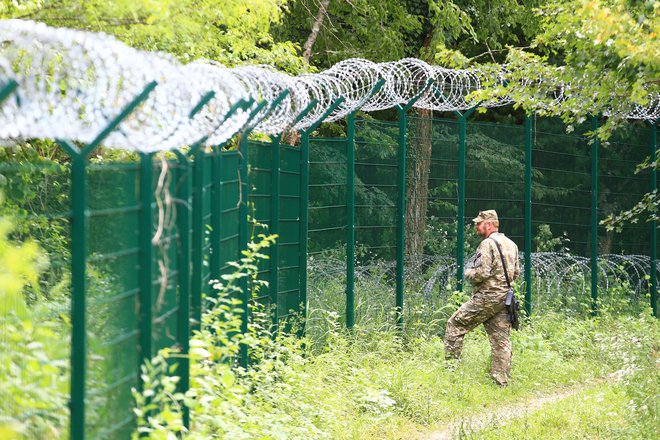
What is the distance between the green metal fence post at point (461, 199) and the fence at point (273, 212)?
0.02m

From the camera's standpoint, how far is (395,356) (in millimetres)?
11250

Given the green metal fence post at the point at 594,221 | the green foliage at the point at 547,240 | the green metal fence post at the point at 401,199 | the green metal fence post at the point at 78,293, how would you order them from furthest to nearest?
the green foliage at the point at 547,240 → the green metal fence post at the point at 594,221 → the green metal fence post at the point at 401,199 → the green metal fence post at the point at 78,293

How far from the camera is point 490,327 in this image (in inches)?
439

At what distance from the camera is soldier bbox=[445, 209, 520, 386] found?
11.0 metres

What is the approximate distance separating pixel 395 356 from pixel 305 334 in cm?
119

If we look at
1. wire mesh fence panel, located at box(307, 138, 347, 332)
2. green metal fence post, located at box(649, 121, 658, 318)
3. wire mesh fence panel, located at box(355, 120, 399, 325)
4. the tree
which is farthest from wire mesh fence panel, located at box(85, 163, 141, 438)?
green metal fence post, located at box(649, 121, 658, 318)

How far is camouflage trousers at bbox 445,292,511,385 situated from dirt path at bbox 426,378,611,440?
20.1 inches

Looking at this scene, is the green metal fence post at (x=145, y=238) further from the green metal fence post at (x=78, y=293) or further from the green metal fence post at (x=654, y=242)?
the green metal fence post at (x=654, y=242)

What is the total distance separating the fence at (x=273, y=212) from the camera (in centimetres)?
445

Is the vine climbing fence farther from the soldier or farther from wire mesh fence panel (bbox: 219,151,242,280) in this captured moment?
the soldier

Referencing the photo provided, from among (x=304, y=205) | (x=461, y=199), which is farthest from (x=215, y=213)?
(x=461, y=199)

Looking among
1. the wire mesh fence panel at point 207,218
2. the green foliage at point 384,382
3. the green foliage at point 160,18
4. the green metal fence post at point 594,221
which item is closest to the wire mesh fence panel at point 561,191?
the green metal fence post at point 594,221

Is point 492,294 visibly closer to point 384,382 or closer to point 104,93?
point 384,382

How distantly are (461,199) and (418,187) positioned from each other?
557mm
